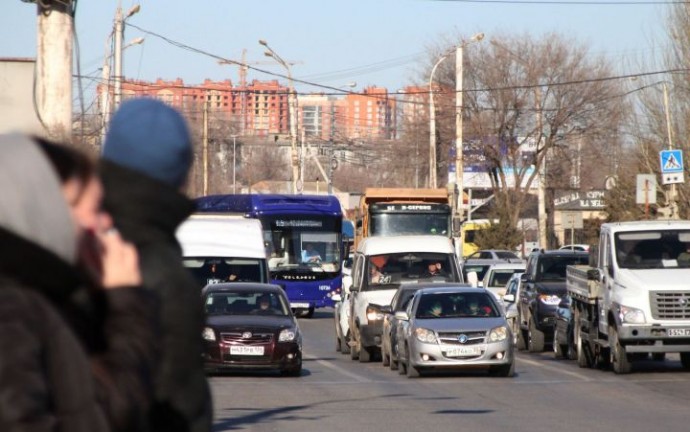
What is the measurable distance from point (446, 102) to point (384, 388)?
5412 cm

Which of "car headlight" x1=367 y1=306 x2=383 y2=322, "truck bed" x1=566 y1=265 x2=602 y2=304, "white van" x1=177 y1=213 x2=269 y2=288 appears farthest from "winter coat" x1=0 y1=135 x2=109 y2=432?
"white van" x1=177 y1=213 x2=269 y2=288

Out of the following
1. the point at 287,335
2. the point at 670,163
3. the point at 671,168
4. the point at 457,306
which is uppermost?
the point at 670,163

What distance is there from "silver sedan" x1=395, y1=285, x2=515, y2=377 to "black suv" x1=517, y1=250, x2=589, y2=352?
6525mm

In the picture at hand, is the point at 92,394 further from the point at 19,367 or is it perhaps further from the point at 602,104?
the point at 602,104

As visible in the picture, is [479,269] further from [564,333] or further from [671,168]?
[564,333]

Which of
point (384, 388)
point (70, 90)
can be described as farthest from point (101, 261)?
point (384, 388)

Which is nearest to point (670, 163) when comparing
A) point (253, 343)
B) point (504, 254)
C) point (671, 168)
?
point (671, 168)

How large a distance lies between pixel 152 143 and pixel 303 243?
133ft

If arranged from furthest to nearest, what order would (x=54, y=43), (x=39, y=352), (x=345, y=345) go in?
1. (x=345, y=345)
2. (x=54, y=43)
3. (x=39, y=352)

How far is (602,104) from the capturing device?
69625 millimetres

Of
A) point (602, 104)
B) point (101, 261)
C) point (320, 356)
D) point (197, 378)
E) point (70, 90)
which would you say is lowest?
point (320, 356)

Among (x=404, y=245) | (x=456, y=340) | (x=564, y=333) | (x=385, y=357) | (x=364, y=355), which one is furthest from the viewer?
(x=404, y=245)

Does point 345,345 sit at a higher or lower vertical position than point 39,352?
lower

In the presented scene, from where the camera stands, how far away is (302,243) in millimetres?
43938
